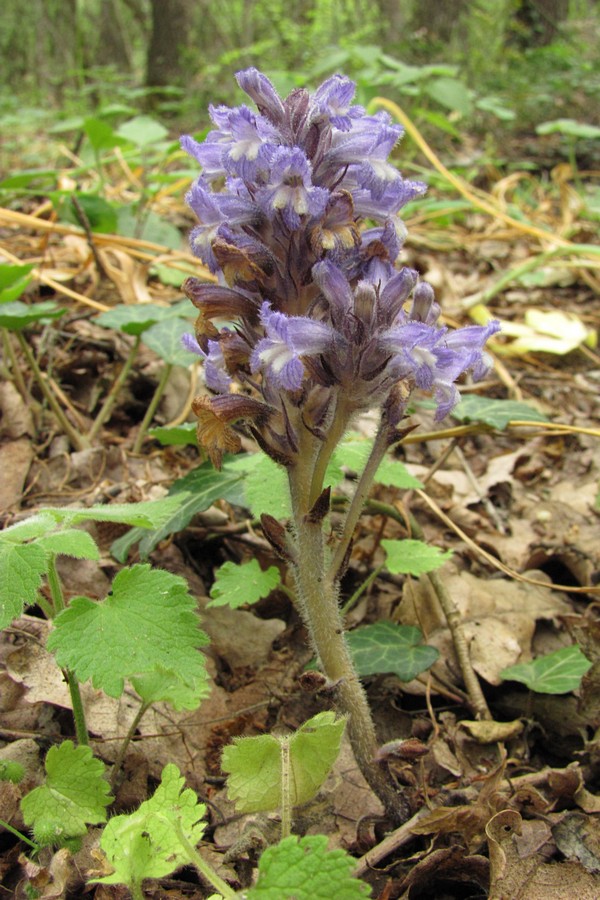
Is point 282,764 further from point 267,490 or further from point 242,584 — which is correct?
point 267,490

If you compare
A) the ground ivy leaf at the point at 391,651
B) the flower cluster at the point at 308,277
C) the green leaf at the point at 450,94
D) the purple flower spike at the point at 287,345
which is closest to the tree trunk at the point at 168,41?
the green leaf at the point at 450,94

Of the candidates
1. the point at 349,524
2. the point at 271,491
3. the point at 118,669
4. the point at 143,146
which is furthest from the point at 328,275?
the point at 143,146

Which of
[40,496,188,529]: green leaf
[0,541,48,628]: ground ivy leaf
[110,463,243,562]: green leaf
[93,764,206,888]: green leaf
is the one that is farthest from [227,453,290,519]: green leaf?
[93,764,206,888]: green leaf

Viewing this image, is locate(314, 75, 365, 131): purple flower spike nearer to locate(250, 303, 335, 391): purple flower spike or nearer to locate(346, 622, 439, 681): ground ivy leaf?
locate(250, 303, 335, 391): purple flower spike

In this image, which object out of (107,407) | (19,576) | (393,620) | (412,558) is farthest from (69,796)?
(107,407)

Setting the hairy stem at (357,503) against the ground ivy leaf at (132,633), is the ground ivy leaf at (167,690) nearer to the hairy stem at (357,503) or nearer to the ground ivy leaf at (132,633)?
the ground ivy leaf at (132,633)
